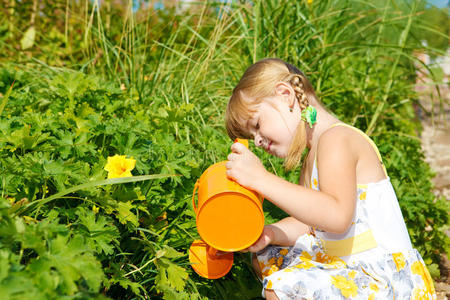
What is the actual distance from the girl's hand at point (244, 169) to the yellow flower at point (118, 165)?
37 cm

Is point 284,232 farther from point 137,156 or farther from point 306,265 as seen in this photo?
point 137,156

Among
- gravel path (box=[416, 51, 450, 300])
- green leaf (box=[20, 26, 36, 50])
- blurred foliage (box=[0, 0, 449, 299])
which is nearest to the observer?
blurred foliage (box=[0, 0, 449, 299])

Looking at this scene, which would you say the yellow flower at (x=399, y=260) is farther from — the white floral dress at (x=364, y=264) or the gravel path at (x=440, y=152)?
the gravel path at (x=440, y=152)

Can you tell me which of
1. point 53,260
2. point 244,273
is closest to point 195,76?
point 244,273

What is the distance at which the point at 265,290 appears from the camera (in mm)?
1616

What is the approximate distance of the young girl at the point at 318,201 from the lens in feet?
5.12

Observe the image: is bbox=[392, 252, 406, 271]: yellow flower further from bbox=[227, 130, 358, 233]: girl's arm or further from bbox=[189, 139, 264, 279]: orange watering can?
bbox=[189, 139, 264, 279]: orange watering can

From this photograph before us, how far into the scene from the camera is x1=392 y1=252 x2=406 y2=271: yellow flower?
5.55ft

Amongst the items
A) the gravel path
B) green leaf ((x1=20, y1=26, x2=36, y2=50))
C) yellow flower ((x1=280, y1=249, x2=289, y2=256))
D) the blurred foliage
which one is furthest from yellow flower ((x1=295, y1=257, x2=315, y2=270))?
green leaf ((x1=20, y1=26, x2=36, y2=50))

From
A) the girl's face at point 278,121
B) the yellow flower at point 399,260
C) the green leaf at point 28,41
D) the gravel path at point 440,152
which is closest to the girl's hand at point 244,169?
the girl's face at point 278,121

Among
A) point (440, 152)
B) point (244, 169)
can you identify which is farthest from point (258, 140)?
point (440, 152)

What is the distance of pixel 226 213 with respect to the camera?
60.4 inches

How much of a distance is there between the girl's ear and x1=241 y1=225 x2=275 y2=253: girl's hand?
55 centimetres

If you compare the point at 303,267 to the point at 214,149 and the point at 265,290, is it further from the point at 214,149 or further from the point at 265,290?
the point at 214,149
